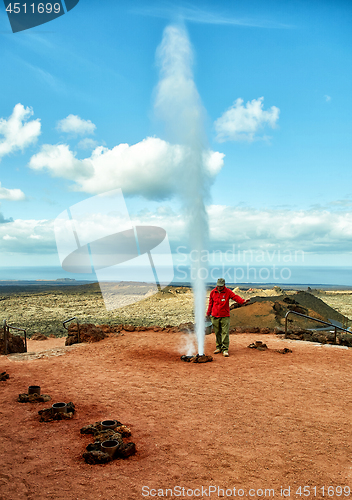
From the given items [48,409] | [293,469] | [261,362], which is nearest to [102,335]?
[261,362]

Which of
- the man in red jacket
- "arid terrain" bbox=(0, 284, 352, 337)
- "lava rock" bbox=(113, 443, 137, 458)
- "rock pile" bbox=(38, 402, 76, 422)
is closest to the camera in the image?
"lava rock" bbox=(113, 443, 137, 458)

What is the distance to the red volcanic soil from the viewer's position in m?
3.46

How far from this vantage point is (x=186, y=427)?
4832mm

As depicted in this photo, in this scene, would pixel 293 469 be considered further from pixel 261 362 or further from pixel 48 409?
pixel 261 362

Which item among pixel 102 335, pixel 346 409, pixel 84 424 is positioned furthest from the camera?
pixel 102 335

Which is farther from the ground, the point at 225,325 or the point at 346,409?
the point at 225,325

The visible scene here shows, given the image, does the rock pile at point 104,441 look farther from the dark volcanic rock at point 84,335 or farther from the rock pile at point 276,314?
the rock pile at point 276,314

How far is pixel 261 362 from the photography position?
8.67m

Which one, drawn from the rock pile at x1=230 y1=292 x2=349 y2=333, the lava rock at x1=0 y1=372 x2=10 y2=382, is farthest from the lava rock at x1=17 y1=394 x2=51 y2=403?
the rock pile at x1=230 y1=292 x2=349 y2=333

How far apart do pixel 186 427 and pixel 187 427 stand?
15 millimetres

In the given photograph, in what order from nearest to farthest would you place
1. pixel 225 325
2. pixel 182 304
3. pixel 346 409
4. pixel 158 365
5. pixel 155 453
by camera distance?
1. pixel 155 453
2. pixel 346 409
3. pixel 158 365
4. pixel 225 325
5. pixel 182 304

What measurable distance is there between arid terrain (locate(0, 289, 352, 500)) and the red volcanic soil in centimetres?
2

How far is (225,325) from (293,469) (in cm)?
560

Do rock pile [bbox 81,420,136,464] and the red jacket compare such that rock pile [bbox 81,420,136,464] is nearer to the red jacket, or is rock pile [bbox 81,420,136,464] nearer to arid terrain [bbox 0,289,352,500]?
arid terrain [bbox 0,289,352,500]
